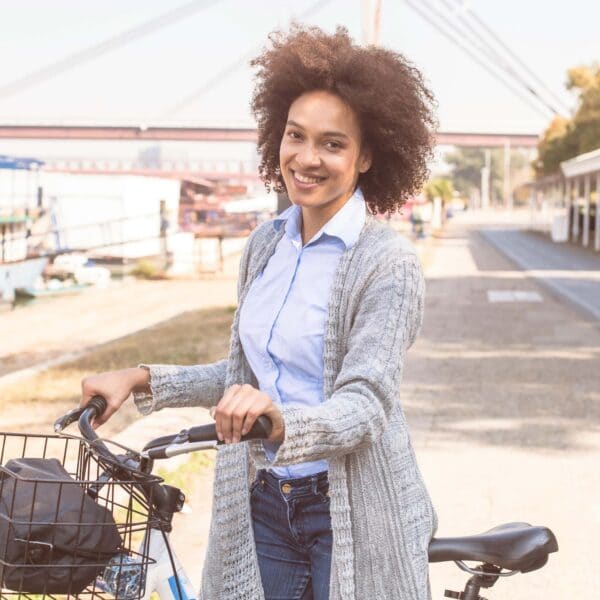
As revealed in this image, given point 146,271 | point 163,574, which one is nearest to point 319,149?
point 163,574

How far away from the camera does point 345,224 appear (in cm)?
244

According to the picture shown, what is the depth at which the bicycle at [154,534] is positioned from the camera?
6.52 ft

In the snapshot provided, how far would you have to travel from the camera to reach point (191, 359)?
12.8m

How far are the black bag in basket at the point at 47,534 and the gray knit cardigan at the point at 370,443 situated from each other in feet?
1.07

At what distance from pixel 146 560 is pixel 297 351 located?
48 centimetres

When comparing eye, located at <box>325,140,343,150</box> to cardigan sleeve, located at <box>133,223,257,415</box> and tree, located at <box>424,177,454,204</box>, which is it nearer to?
cardigan sleeve, located at <box>133,223,257,415</box>

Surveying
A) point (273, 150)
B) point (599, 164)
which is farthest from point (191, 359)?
point (599, 164)

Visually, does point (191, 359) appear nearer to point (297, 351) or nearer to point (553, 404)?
point (553, 404)

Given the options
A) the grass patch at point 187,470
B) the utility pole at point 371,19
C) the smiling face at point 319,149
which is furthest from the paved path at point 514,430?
the utility pole at point 371,19

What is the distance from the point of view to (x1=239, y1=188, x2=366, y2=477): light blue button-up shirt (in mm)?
2350

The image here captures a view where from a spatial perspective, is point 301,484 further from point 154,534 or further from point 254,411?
point 254,411

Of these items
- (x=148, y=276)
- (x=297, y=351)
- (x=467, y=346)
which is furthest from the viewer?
(x=148, y=276)

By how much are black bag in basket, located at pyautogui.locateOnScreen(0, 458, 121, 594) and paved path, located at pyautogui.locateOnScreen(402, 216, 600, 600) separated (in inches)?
135

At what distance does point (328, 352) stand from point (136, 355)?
11541mm
